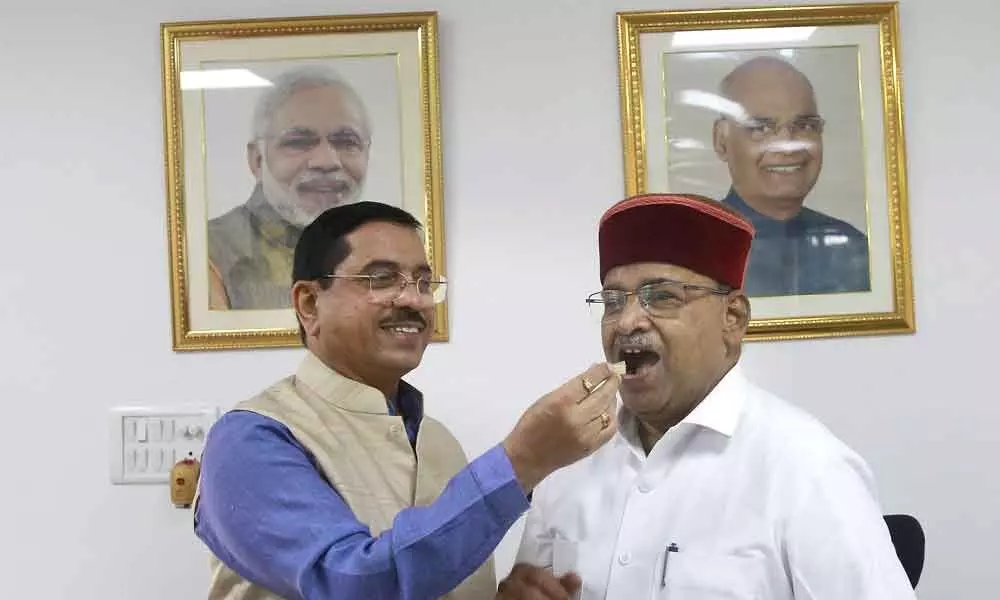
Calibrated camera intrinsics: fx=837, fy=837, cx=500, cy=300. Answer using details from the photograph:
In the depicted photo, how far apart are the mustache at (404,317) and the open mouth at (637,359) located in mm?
337

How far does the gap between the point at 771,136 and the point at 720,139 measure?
112 mm

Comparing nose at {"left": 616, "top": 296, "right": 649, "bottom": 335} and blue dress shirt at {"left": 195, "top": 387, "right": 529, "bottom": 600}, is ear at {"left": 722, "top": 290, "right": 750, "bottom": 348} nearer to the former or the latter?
nose at {"left": 616, "top": 296, "right": 649, "bottom": 335}

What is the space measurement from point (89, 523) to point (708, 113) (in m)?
1.62

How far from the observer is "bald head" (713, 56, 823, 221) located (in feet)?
5.96

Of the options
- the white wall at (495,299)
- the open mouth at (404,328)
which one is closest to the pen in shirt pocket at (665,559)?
the open mouth at (404,328)

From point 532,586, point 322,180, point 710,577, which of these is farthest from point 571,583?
point 322,180

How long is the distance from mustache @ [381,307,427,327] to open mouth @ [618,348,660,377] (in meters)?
0.34

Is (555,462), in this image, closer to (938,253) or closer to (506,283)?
(506,283)

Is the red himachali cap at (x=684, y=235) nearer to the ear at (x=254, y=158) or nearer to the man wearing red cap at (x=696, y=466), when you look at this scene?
the man wearing red cap at (x=696, y=466)

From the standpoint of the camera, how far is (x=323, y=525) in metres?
1.08

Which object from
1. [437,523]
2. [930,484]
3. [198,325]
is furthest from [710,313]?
[198,325]

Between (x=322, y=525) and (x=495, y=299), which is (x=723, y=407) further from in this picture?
(x=495, y=299)

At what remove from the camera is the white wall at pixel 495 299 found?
182 cm

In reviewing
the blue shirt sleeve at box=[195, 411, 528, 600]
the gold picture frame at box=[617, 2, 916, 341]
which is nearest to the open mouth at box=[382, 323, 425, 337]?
the blue shirt sleeve at box=[195, 411, 528, 600]
